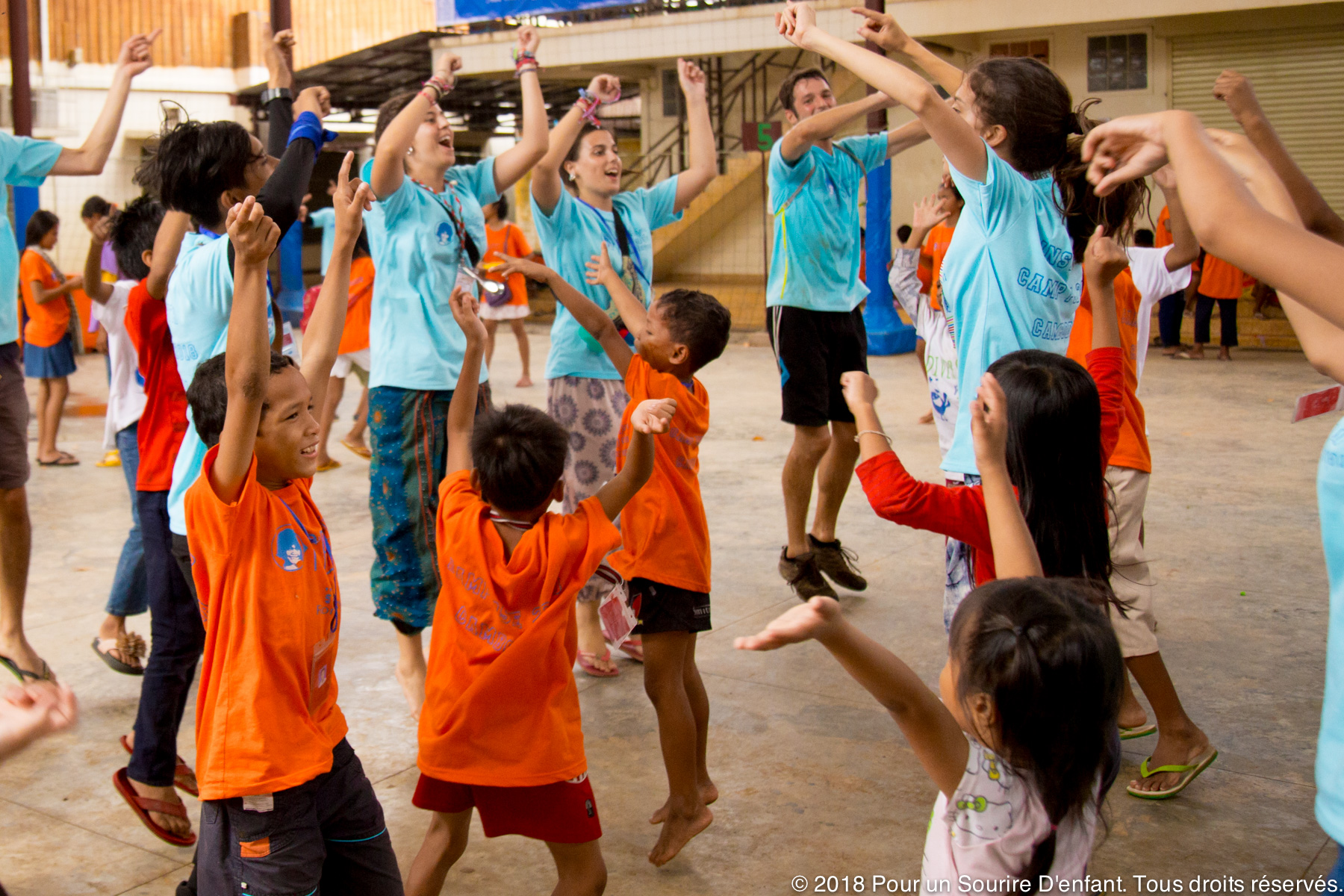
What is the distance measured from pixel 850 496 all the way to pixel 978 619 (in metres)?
4.58

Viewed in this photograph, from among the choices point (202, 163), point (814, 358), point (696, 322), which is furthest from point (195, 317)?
point (814, 358)

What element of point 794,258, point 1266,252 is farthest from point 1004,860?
point 794,258

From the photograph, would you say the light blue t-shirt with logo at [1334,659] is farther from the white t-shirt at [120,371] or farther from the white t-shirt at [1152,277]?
the white t-shirt at [120,371]

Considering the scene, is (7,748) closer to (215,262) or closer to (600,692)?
(215,262)

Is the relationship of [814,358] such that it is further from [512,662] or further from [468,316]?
[512,662]

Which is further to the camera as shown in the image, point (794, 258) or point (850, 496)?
point (850, 496)

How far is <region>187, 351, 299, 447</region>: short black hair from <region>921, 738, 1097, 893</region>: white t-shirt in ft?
4.50

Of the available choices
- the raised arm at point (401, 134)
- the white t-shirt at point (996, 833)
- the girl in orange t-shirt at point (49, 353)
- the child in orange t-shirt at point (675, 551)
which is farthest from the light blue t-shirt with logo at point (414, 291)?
the girl in orange t-shirt at point (49, 353)

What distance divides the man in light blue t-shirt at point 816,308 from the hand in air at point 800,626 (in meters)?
2.94

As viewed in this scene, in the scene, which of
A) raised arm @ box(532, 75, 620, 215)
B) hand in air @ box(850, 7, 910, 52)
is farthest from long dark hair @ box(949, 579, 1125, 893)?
raised arm @ box(532, 75, 620, 215)

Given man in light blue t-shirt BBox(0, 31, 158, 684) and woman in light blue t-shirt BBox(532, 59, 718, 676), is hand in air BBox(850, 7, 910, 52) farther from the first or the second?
man in light blue t-shirt BBox(0, 31, 158, 684)

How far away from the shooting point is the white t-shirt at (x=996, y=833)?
1563mm

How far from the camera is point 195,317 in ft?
8.79

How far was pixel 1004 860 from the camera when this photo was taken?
1.56 metres
